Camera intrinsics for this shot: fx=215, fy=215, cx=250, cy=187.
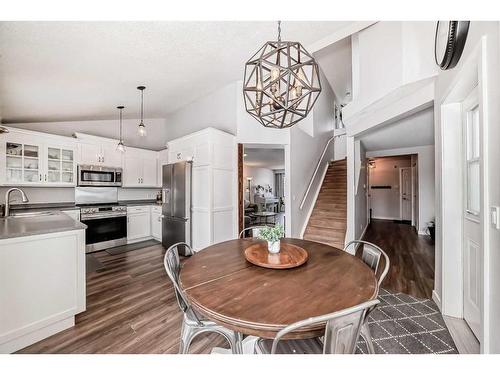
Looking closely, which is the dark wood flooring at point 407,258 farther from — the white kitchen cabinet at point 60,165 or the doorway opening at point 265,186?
the white kitchen cabinet at point 60,165

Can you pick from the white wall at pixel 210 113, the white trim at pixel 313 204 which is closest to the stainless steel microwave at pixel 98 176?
the white wall at pixel 210 113

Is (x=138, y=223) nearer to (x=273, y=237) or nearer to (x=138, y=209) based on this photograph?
(x=138, y=209)

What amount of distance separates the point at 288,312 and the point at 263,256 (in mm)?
641

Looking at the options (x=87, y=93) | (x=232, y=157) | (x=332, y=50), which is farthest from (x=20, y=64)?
(x=332, y=50)

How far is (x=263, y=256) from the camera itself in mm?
1571

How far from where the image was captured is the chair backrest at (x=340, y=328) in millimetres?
801

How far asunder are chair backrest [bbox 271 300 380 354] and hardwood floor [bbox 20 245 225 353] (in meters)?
1.13

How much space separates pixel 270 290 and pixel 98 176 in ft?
15.1

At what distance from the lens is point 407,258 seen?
148 inches

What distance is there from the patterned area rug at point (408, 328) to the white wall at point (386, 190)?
635cm

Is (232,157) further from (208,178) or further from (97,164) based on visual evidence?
(97,164)

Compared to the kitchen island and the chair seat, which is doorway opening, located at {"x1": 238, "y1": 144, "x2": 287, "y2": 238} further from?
the chair seat

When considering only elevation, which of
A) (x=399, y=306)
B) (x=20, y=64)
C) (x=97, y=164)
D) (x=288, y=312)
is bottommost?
(x=399, y=306)

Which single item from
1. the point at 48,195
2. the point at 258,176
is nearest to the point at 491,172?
the point at 48,195
